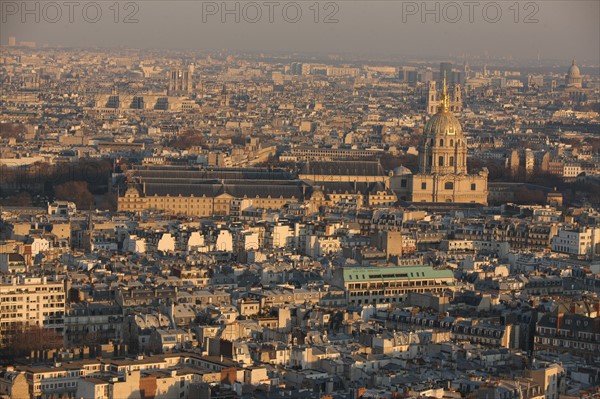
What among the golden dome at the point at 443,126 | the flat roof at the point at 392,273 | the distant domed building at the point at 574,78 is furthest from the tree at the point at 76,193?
the distant domed building at the point at 574,78

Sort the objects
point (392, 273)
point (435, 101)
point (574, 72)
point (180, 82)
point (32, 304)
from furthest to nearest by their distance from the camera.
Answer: point (180, 82), point (574, 72), point (435, 101), point (392, 273), point (32, 304)

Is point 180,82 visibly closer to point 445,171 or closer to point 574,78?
point 574,78

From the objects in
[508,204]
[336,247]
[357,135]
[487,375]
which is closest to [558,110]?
[357,135]

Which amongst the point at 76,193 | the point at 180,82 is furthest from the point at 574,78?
the point at 76,193

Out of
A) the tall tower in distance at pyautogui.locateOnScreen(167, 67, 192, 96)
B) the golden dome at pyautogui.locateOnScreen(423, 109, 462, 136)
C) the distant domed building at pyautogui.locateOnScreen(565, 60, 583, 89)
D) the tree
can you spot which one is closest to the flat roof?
the tree

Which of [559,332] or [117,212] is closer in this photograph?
[559,332]

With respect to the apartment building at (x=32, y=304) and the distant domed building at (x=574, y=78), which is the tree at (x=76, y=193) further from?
the distant domed building at (x=574, y=78)

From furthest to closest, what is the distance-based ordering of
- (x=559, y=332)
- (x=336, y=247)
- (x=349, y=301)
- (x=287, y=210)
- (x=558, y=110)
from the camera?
(x=558, y=110) < (x=287, y=210) < (x=336, y=247) < (x=349, y=301) < (x=559, y=332)

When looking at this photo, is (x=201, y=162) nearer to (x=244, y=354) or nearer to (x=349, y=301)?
(x=349, y=301)
